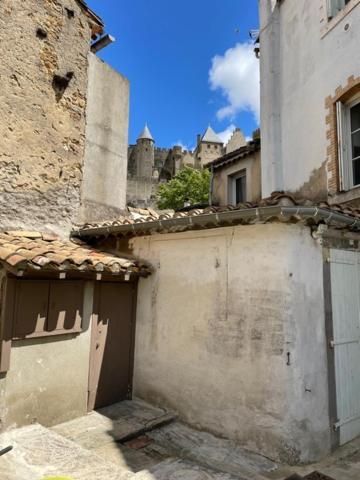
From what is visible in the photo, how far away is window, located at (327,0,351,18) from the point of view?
866 centimetres

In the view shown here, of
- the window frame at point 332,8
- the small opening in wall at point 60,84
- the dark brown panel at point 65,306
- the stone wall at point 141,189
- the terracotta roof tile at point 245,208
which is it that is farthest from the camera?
the stone wall at point 141,189

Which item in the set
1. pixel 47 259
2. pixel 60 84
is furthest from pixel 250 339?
pixel 60 84

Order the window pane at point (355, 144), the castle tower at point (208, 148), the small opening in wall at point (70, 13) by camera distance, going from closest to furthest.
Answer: the small opening in wall at point (70, 13), the window pane at point (355, 144), the castle tower at point (208, 148)

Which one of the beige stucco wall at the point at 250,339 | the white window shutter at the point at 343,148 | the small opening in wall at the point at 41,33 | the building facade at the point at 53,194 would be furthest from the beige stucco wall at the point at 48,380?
the white window shutter at the point at 343,148

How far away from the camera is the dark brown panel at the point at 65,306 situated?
5.61 metres

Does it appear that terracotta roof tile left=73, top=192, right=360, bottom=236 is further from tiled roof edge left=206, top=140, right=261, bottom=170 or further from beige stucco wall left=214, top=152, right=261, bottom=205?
tiled roof edge left=206, top=140, right=261, bottom=170

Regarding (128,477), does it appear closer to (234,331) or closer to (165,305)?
(234,331)

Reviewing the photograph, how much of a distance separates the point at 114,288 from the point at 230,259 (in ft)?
7.94

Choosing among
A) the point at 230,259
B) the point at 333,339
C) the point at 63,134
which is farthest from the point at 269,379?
the point at 63,134

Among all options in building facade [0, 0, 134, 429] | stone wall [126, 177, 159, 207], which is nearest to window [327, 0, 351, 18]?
building facade [0, 0, 134, 429]

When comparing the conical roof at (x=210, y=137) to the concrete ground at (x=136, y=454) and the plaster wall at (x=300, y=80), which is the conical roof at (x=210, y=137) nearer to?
the plaster wall at (x=300, y=80)

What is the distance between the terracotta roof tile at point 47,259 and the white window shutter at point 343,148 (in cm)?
486

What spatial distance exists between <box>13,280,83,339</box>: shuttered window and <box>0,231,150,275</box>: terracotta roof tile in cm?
53

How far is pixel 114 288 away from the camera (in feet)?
21.9
